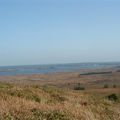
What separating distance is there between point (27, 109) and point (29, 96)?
4.72 metres

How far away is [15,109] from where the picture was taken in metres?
10.2

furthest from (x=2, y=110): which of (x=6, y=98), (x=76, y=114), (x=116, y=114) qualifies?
(x=116, y=114)

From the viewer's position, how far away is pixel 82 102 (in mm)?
15883

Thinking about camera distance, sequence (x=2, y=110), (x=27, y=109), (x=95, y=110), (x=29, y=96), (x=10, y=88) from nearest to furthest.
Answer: (x=2, y=110)
(x=27, y=109)
(x=95, y=110)
(x=29, y=96)
(x=10, y=88)

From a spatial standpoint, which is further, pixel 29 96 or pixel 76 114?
pixel 29 96

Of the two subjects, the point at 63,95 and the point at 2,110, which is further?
the point at 63,95

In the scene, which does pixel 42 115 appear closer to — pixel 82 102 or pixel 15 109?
pixel 15 109

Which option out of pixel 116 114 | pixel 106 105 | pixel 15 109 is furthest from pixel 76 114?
pixel 106 105

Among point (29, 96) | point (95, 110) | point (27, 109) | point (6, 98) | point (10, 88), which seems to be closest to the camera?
point (27, 109)

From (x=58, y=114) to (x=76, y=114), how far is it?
34.4 inches

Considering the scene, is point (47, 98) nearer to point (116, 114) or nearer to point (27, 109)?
point (116, 114)

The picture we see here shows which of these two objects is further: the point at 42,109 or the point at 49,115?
the point at 42,109

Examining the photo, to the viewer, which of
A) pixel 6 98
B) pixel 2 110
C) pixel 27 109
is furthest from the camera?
pixel 6 98

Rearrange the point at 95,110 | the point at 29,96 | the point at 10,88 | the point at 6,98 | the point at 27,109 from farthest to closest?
the point at 10,88 → the point at 29,96 → the point at 95,110 → the point at 6,98 → the point at 27,109
